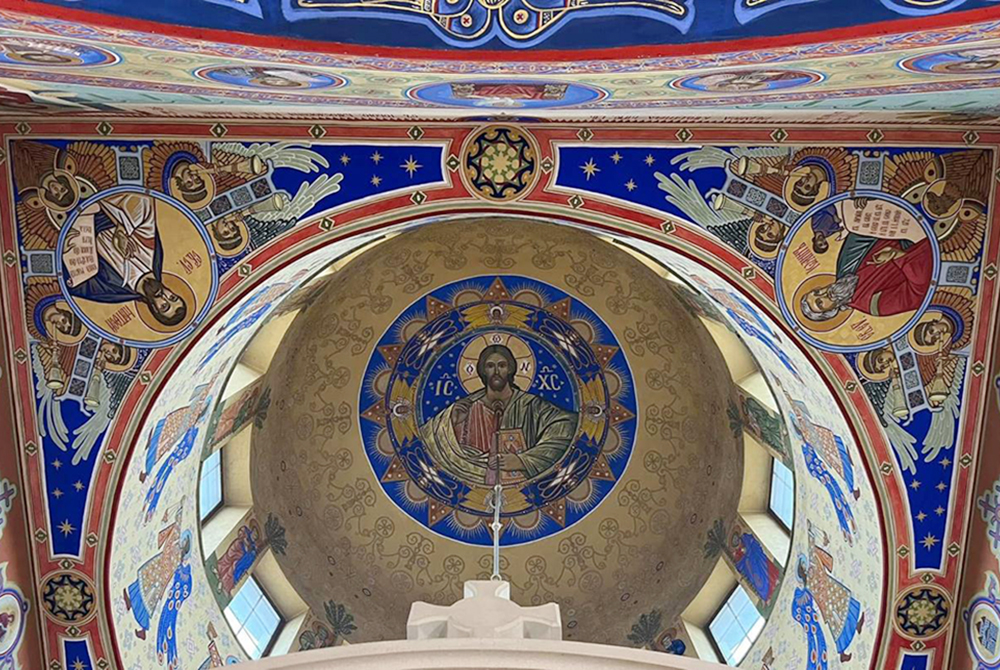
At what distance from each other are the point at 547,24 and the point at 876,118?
167 inches

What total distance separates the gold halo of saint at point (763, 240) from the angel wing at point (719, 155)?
0.63 m

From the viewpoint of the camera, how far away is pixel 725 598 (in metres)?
14.7

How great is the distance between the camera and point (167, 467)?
11602mm

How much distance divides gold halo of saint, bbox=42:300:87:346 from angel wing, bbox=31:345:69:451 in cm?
23

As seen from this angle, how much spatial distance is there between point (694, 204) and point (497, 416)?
671cm

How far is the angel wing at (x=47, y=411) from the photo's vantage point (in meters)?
9.92

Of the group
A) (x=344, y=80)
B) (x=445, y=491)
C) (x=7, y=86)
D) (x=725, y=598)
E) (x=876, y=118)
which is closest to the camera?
(x=344, y=80)

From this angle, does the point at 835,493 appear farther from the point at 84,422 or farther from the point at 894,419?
the point at 84,422

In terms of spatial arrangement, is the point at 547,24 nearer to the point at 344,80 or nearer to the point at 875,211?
the point at 344,80

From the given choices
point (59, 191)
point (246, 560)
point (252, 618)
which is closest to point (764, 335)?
point (59, 191)

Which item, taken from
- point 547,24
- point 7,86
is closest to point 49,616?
point 7,86

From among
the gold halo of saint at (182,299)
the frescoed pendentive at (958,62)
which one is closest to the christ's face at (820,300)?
the frescoed pendentive at (958,62)

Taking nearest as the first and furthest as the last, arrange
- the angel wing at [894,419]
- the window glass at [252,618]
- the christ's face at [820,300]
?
the christ's face at [820,300] → the angel wing at [894,419] → the window glass at [252,618]

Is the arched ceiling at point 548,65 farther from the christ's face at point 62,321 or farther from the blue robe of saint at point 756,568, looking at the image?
the blue robe of saint at point 756,568
